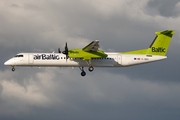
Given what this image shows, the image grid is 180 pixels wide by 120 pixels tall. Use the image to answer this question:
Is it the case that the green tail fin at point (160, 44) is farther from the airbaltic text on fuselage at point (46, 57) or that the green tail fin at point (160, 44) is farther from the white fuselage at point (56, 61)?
the airbaltic text on fuselage at point (46, 57)

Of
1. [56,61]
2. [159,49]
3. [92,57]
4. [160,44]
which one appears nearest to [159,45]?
[160,44]

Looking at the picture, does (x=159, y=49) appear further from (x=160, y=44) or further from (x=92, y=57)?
(x=92, y=57)

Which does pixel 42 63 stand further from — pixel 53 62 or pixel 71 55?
pixel 71 55

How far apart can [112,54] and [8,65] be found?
13.0 m

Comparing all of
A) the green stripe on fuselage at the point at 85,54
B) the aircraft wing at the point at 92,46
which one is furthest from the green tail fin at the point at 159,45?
the aircraft wing at the point at 92,46

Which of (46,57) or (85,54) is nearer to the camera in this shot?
(85,54)

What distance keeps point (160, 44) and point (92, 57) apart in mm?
9510

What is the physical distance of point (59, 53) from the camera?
133 ft

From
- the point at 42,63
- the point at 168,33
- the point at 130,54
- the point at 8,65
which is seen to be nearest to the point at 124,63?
the point at 130,54

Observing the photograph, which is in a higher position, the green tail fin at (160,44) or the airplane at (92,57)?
the green tail fin at (160,44)

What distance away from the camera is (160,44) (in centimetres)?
4234

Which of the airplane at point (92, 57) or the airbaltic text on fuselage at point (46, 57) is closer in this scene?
the airplane at point (92, 57)

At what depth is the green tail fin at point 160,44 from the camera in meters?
42.2

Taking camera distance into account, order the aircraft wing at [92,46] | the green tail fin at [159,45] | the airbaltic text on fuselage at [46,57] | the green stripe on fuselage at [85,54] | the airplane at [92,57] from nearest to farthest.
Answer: the aircraft wing at [92,46], the green stripe on fuselage at [85,54], the airplane at [92,57], the airbaltic text on fuselage at [46,57], the green tail fin at [159,45]
